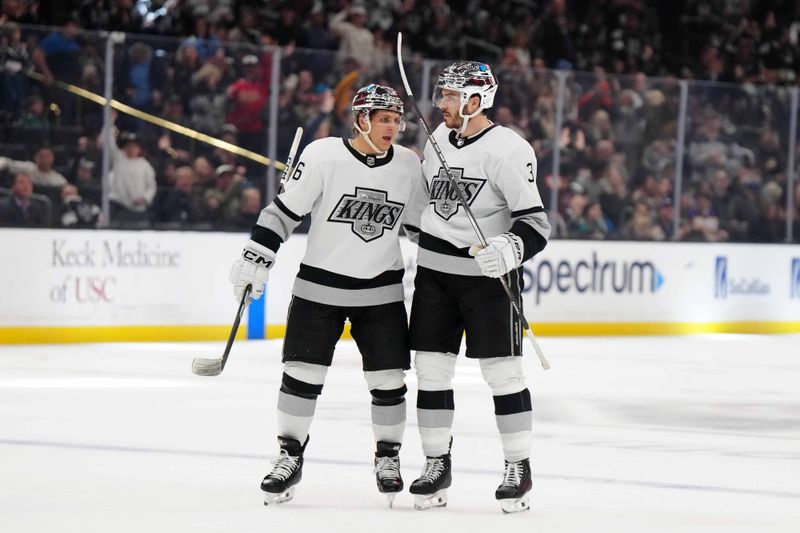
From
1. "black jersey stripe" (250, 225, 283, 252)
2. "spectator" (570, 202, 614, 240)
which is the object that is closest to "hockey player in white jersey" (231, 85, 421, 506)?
"black jersey stripe" (250, 225, 283, 252)

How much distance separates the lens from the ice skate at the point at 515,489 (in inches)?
169

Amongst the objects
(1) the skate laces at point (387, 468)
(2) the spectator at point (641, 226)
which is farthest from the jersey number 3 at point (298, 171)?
(2) the spectator at point (641, 226)

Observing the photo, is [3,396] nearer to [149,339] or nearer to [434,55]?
[149,339]

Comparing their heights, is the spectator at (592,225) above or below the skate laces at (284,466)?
above

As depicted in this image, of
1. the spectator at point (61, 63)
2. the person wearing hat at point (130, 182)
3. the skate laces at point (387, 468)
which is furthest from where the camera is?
the person wearing hat at point (130, 182)

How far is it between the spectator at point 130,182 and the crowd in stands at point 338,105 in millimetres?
12

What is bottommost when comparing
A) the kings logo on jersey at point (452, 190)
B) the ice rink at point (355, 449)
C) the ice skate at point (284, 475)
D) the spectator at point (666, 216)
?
the ice rink at point (355, 449)

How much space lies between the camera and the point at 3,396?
699 centimetres

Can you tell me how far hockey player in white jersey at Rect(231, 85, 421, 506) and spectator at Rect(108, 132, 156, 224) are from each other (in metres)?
5.65

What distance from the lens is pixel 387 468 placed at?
176 inches

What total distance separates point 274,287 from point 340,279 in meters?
6.29

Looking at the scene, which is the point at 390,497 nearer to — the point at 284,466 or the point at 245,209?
the point at 284,466

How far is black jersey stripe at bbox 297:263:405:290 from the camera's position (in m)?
4.50

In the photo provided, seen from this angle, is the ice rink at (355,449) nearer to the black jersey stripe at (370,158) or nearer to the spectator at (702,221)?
the black jersey stripe at (370,158)
